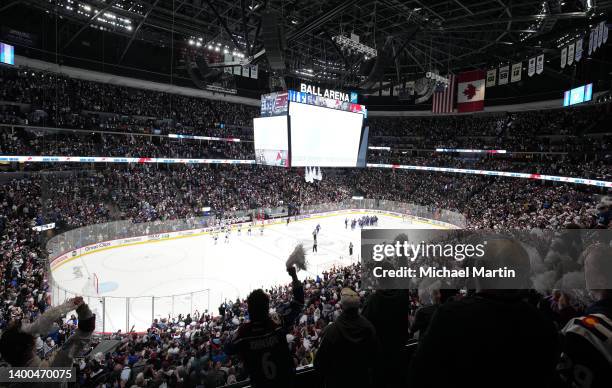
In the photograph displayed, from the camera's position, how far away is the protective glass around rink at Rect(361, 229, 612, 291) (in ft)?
5.08

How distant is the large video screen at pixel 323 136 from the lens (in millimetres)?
18047

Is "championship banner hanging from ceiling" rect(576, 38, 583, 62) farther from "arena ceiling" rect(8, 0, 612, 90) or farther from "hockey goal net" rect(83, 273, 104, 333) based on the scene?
"hockey goal net" rect(83, 273, 104, 333)

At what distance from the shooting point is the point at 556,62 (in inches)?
1192

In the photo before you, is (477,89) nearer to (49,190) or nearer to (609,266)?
(609,266)

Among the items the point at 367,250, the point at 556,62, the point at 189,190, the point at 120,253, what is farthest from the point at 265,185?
the point at 367,250

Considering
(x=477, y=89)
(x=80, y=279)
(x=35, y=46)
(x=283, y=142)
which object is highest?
(x=35, y=46)

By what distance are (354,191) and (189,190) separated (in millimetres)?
22971

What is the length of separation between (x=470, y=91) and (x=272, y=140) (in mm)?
17149

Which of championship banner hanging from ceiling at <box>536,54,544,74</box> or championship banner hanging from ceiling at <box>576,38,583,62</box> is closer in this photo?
championship banner hanging from ceiling at <box>576,38,583,62</box>

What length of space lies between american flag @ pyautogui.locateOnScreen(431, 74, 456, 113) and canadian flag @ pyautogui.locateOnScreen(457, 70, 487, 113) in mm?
587

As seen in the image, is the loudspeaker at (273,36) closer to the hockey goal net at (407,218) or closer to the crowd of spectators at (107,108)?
the crowd of spectators at (107,108)

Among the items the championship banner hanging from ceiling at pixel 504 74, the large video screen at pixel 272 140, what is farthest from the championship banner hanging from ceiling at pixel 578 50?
the large video screen at pixel 272 140

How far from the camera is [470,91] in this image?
26.4 m

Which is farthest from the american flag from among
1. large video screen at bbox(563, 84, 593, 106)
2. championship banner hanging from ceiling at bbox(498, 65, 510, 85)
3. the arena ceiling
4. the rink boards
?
the rink boards
